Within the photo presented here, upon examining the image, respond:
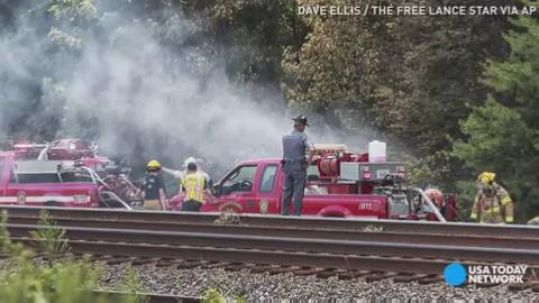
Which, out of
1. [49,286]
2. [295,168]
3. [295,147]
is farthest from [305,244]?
[49,286]

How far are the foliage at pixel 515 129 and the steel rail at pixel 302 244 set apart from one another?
644 cm

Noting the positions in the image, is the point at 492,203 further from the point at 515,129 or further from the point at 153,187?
the point at 153,187

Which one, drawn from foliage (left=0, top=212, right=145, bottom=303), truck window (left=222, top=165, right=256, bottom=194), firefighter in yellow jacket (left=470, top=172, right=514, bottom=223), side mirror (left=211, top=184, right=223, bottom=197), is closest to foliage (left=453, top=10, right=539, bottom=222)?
firefighter in yellow jacket (left=470, top=172, right=514, bottom=223)

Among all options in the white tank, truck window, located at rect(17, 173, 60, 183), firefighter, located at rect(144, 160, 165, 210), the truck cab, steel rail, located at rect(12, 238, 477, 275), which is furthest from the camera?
truck window, located at rect(17, 173, 60, 183)

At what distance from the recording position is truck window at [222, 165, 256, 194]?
1472 cm

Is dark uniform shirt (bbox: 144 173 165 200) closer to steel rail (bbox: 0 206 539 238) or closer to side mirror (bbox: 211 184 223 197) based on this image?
side mirror (bbox: 211 184 223 197)

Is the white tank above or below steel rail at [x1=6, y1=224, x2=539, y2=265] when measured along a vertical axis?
above

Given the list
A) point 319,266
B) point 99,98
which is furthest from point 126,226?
point 99,98

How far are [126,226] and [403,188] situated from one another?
4.04 metres

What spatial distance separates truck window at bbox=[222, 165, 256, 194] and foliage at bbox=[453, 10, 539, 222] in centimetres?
363

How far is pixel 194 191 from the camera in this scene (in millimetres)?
14555

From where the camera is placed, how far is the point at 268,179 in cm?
1447

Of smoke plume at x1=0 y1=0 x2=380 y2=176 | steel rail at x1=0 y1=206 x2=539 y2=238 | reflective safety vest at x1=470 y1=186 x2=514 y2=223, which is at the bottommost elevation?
steel rail at x1=0 y1=206 x2=539 y2=238

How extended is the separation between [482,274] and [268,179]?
6.39m
